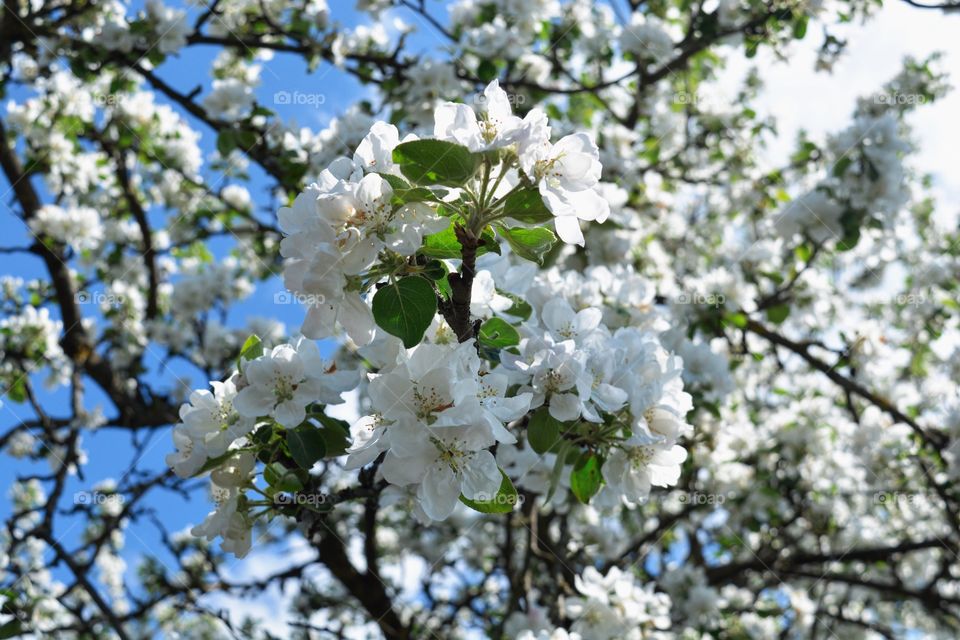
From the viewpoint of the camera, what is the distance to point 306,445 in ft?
4.79

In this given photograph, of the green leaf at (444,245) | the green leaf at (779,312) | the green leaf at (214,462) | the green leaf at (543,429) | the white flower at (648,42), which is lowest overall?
the green leaf at (543,429)

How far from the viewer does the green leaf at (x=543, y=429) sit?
1571mm

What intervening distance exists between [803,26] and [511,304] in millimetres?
3014

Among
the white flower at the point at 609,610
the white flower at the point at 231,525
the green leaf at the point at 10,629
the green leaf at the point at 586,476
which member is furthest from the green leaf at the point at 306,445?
the white flower at the point at 609,610

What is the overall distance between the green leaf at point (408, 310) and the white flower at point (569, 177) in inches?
9.7

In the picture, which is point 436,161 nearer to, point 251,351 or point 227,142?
point 251,351

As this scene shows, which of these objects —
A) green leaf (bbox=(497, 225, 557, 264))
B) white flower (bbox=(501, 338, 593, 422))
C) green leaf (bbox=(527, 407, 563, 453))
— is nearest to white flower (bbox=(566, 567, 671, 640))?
green leaf (bbox=(527, 407, 563, 453))

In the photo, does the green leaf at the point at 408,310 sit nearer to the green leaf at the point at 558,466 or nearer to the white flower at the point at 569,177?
the white flower at the point at 569,177

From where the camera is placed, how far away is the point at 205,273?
206 inches

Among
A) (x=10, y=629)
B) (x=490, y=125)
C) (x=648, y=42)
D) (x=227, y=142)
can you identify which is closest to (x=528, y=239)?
(x=490, y=125)

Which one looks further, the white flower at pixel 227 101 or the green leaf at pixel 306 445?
the white flower at pixel 227 101

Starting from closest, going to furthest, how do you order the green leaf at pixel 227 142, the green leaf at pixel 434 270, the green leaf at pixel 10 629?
the green leaf at pixel 434 270 → the green leaf at pixel 10 629 → the green leaf at pixel 227 142

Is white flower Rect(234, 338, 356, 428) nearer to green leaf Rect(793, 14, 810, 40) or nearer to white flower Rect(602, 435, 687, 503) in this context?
white flower Rect(602, 435, 687, 503)

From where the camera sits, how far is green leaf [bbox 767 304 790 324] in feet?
12.4
